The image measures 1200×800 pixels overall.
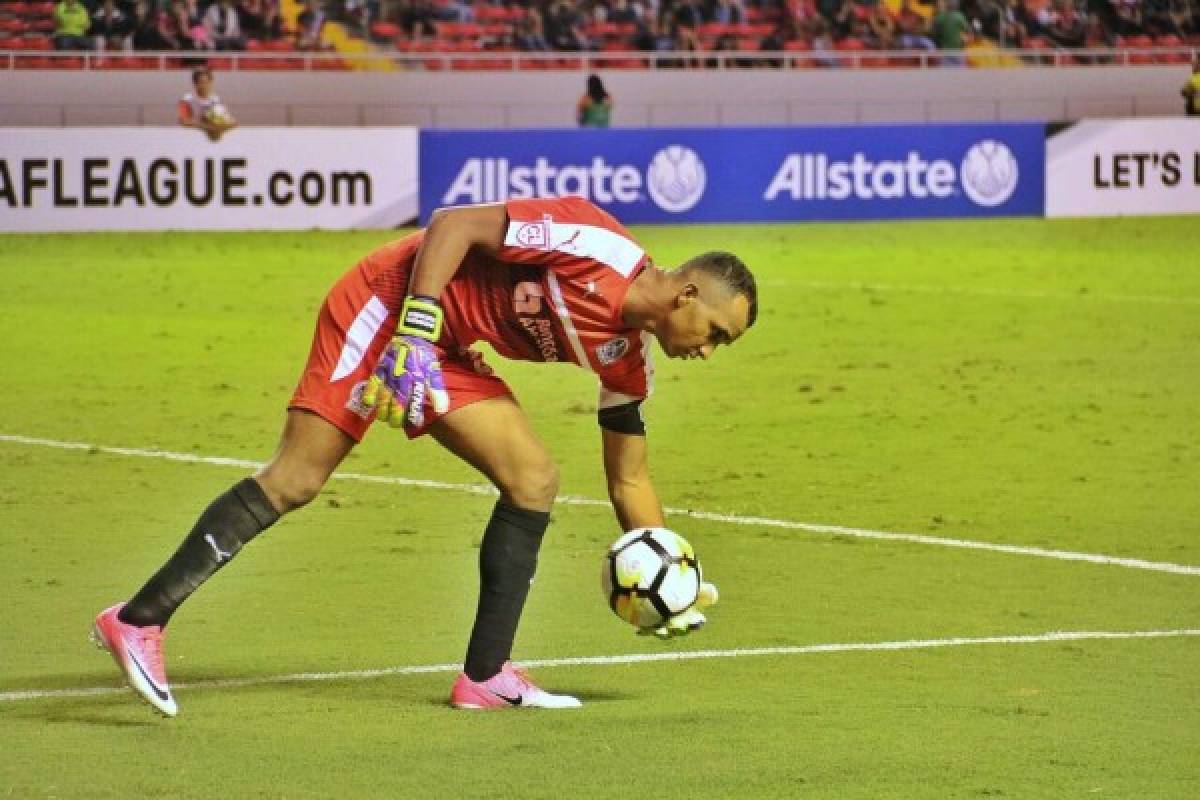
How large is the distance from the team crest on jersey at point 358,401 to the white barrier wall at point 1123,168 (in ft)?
89.7

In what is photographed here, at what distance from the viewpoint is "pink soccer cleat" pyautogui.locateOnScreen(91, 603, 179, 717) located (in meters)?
7.61

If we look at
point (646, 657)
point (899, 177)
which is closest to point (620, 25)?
point (899, 177)

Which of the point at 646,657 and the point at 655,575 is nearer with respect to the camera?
the point at 655,575

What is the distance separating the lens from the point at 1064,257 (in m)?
28.5

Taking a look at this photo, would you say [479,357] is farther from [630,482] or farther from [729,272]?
[729,272]

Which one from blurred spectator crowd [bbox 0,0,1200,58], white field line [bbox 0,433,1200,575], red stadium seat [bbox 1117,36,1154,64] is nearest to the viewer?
white field line [bbox 0,433,1200,575]

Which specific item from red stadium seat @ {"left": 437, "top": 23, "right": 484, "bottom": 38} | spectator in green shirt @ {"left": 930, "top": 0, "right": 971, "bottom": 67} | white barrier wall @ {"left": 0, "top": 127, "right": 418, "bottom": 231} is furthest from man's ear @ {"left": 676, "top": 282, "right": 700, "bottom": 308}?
spectator in green shirt @ {"left": 930, "top": 0, "right": 971, "bottom": 67}

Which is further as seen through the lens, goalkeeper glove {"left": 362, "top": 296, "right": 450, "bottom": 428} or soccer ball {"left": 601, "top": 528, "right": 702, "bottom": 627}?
soccer ball {"left": 601, "top": 528, "right": 702, "bottom": 627}

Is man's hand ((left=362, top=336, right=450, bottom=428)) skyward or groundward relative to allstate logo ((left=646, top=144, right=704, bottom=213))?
skyward

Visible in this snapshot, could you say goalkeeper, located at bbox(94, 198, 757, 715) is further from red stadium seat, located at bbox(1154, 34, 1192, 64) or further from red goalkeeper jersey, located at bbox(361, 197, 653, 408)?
red stadium seat, located at bbox(1154, 34, 1192, 64)

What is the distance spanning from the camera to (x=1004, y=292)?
2464cm

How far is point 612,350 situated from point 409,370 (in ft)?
2.43

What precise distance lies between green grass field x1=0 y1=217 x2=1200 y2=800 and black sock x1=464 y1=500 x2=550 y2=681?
0.21 metres

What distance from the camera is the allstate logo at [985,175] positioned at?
3406cm
